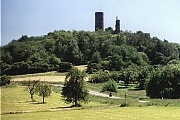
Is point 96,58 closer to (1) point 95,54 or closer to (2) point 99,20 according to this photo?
(1) point 95,54

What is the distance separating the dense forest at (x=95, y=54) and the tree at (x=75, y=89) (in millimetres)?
35608

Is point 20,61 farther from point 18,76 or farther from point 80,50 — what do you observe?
point 80,50

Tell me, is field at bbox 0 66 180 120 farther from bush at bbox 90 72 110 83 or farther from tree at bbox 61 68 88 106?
bush at bbox 90 72 110 83

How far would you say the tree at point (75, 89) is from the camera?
43.5 m

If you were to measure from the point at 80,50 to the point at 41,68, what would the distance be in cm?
1977

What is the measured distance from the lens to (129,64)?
10338 centimetres

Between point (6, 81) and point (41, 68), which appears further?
point (41, 68)

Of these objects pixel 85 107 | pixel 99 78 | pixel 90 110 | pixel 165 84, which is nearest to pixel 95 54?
pixel 99 78

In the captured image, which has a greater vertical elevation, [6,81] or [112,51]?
[112,51]

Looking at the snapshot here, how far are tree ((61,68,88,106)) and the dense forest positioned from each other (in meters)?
35.6

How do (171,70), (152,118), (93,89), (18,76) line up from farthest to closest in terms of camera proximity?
(18,76), (93,89), (171,70), (152,118)

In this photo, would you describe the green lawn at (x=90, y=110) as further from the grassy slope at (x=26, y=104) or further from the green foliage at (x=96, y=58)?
the green foliage at (x=96, y=58)

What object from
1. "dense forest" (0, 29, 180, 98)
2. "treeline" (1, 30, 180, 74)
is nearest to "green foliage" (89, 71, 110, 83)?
"dense forest" (0, 29, 180, 98)

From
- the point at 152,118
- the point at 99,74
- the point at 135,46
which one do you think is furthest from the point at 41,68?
the point at 152,118
